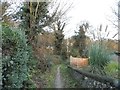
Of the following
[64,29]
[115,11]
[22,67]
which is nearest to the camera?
[22,67]

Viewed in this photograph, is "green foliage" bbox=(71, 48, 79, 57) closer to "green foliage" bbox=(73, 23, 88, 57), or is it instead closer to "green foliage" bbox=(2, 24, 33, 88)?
"green foliage" bbox=(73, 23, 88, 57)

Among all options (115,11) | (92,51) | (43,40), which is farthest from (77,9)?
(92,51)

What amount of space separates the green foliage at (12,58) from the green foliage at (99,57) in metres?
3.62

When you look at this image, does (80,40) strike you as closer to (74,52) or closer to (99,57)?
(74,52)

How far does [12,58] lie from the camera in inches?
256

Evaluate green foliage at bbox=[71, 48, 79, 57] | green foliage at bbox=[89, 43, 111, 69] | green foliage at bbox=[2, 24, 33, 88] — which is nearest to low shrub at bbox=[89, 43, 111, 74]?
green foliage at bbox=[89, 43, 111, 69]

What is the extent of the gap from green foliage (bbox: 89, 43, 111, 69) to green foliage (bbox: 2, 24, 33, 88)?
362 cm

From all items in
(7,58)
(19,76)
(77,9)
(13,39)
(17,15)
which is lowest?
(19,76)

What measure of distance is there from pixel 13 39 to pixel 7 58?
0.73m

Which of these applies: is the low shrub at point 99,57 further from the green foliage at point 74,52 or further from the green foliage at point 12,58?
the green foliage at point 74,52

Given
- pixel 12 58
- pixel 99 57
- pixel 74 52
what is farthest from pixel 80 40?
pixel 12 58

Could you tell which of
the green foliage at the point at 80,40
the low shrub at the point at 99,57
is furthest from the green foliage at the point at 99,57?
the green foliage at the point at 80,40

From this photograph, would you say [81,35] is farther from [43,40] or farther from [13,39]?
[13,39]

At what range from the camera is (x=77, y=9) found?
22031 millimetres
